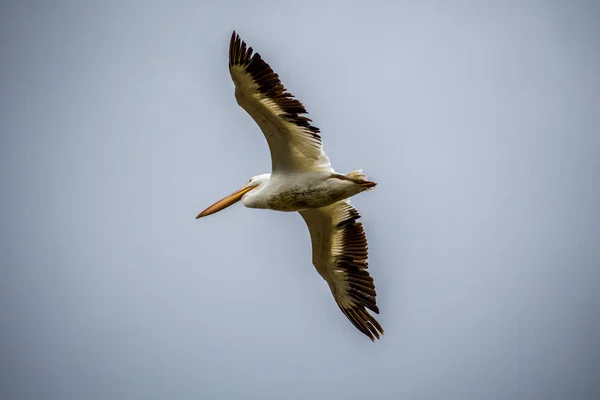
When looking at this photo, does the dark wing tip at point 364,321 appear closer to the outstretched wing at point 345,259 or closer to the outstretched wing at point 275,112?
the outstretched wing at point 345,259

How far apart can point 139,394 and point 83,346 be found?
5.32 meters

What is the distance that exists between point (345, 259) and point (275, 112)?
228 cm

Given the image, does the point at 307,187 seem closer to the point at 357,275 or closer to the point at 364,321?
the point at 357,275

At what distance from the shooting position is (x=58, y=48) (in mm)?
115062

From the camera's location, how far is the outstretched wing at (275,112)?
6766mm

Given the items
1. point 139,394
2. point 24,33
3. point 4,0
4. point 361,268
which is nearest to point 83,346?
point 139,394

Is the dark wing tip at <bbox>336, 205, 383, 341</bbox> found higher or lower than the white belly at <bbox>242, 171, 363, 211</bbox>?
lower

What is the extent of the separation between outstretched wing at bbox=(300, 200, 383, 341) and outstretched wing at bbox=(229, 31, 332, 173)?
0.97 m

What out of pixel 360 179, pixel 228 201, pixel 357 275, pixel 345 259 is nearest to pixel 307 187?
pixel 360 179

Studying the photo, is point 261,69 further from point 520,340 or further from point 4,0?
point 4,0

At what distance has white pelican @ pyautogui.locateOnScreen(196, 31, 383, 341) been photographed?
270 inches

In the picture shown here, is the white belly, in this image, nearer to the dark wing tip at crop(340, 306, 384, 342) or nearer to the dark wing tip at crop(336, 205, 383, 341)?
the dark wing tip at crop(336, 205, 383, 341)

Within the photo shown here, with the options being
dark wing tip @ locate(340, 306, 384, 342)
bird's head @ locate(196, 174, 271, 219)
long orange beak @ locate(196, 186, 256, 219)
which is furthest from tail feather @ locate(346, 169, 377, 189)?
dark wing tip @ locate(340, 306, 384, 342)

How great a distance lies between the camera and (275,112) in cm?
706
